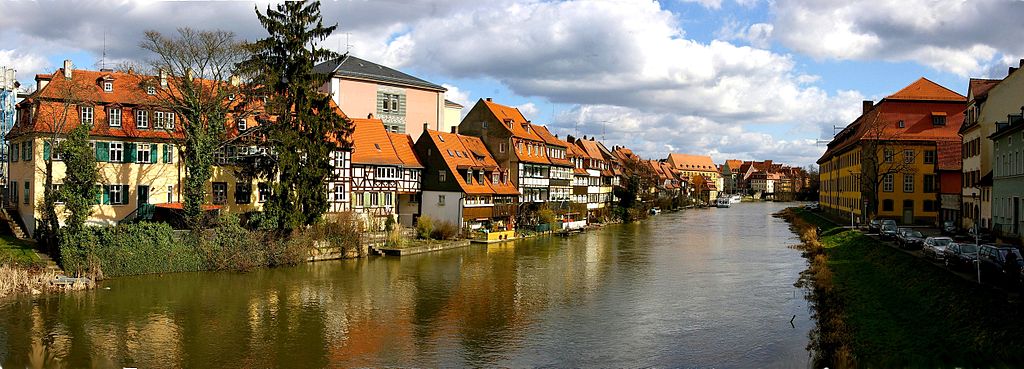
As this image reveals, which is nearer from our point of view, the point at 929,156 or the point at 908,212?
the point at 929,156

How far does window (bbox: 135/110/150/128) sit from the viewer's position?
33.2m

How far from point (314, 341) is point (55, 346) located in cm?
596

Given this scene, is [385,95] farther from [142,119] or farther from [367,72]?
[142,119]

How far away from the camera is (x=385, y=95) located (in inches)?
2039

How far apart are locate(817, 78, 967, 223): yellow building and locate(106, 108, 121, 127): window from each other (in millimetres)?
40051

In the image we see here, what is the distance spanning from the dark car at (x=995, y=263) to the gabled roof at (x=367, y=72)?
37849mm

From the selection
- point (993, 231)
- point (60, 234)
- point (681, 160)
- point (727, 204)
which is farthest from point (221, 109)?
point (681, 160)

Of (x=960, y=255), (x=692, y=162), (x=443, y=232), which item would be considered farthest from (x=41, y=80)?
(x=692, y=162)

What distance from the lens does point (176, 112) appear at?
3173 centimetres

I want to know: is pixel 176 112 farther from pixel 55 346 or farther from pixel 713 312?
pixel 713 312

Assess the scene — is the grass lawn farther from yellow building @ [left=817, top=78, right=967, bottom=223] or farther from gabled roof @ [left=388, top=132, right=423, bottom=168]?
yellow building @ [left=817, top=78, right=967, bottom=223]

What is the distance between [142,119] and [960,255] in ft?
105

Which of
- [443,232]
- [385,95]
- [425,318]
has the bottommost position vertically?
[425,318]

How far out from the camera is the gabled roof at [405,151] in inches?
1762
